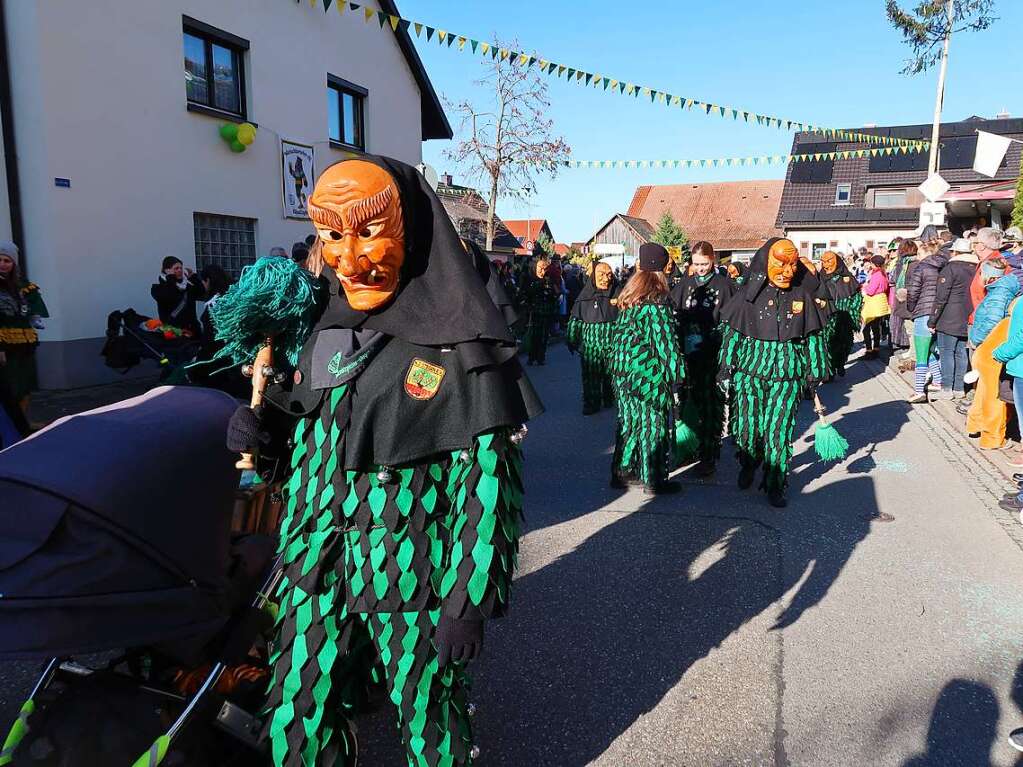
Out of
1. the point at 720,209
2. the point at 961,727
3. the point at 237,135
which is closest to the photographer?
the point at 961,727

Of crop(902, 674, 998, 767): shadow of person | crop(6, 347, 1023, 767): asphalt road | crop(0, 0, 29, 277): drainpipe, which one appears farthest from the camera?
crop(0, 0, 29, 277): drainpipe

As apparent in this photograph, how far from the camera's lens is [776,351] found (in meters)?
5.76

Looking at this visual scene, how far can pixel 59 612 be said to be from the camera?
197cm

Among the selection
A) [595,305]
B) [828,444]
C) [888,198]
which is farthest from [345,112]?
[888,198]

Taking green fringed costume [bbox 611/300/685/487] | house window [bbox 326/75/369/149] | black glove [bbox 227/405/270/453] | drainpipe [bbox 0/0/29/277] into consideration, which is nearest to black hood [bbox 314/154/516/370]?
black glove [bbox 227/405/270/453]

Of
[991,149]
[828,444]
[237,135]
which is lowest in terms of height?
[828,444]

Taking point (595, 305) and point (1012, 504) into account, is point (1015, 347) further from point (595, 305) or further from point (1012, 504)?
point (595, 305)

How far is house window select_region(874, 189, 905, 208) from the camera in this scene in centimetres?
3800

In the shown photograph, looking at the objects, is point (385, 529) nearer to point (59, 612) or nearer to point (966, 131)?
point (59, 612)

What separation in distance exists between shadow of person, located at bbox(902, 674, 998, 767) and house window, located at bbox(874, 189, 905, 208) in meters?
40.0

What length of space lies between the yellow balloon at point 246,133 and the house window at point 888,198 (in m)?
34.8

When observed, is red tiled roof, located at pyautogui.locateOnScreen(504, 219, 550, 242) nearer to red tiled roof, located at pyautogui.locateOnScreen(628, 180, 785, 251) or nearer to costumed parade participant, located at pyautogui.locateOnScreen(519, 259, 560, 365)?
red tiled roof, located at pyautogui.locateOnScreen(628, 180, 785, 251)

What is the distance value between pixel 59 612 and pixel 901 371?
44.2ft

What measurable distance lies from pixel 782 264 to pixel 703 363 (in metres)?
1.43
